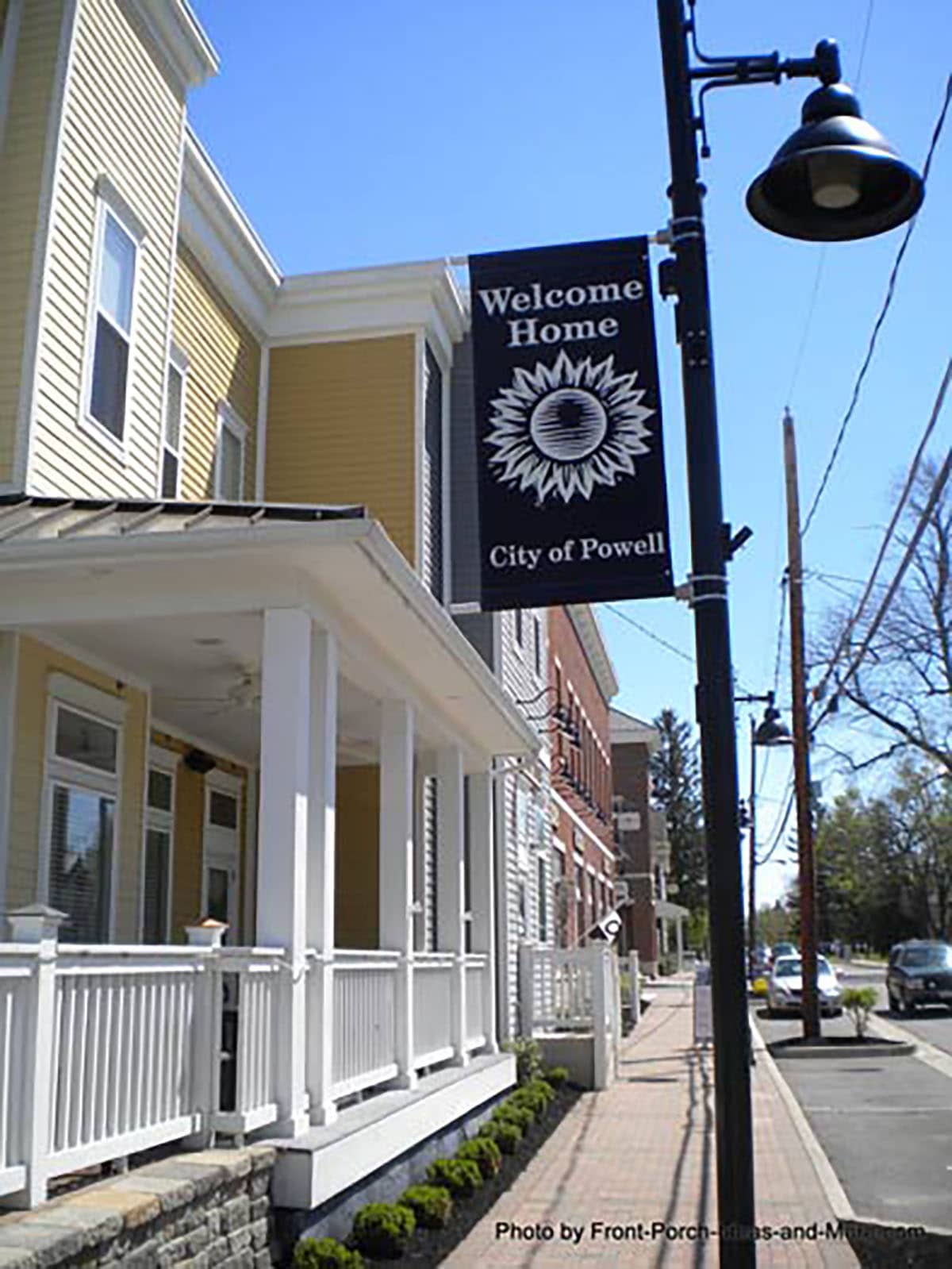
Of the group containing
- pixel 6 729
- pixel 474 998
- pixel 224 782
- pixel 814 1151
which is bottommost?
pixel 814 1151

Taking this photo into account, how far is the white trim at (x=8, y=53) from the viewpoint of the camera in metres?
10.9

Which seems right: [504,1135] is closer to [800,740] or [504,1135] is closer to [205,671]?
[205,671]

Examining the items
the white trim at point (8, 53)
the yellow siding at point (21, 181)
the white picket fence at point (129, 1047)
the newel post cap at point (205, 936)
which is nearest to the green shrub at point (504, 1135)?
the white picket fence at point (129, 1047)

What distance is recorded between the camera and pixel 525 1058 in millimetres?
16094

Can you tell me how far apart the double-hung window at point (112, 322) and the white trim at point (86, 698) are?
2.15 m

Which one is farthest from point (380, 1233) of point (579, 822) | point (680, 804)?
point (680, 804)

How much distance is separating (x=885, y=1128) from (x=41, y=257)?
11.8 metres

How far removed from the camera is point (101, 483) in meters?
10.9

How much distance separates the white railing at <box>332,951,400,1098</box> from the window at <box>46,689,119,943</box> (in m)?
2.00

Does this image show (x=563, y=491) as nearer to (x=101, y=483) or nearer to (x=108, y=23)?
(x=101, y=483)

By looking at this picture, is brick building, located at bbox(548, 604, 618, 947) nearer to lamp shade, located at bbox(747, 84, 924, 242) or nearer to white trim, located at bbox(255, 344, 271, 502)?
white trim, located at bbox(255, 344, 271, 502)

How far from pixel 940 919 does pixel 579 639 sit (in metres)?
62.6

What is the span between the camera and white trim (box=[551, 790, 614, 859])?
2629 cm

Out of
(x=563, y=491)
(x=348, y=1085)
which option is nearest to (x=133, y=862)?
(x=348, y=1085)
